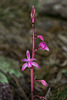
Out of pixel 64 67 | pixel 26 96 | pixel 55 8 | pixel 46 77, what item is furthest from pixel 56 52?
pixel 55 8

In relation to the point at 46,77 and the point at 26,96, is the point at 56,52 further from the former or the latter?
→ the point at 26,96

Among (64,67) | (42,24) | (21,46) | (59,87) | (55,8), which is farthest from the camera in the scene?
(55,8)

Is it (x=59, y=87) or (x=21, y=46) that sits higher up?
(x=59, y=87)

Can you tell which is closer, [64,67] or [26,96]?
[26,96]

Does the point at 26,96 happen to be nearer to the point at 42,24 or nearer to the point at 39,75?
the point at 39,75

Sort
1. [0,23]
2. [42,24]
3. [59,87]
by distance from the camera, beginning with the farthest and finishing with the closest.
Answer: [42,24] < [0,23] < [59,87]

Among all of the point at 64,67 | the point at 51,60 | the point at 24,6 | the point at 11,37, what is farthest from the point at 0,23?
the point at 64,67
